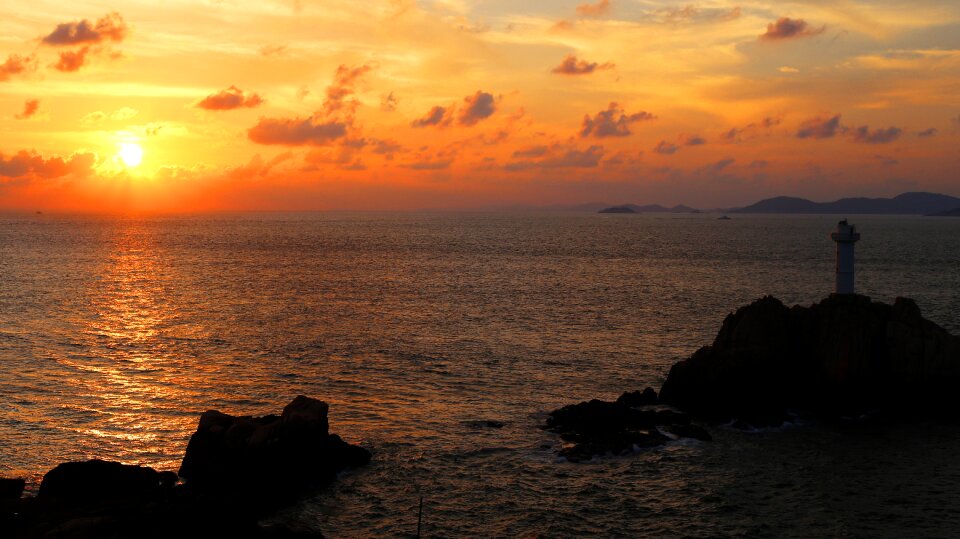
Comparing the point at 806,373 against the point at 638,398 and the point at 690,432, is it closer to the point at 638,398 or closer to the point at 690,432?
the point at 638,398

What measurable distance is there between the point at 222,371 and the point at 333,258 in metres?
102

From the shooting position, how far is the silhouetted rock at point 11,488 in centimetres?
2728

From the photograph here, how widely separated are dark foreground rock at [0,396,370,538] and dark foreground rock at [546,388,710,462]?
9632 mm

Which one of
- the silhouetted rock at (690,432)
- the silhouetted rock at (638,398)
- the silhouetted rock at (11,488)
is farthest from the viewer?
the silhouetted rock at (638,398)

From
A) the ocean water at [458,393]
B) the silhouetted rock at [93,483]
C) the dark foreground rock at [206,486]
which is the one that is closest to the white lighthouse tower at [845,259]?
the ocean water at [458,393]

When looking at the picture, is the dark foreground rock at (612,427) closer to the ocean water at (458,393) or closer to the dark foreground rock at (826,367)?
the ocean water at (458,393)

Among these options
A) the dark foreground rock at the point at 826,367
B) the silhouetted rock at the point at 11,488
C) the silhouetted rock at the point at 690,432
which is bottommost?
the silhouetted rock at the point at 690,432

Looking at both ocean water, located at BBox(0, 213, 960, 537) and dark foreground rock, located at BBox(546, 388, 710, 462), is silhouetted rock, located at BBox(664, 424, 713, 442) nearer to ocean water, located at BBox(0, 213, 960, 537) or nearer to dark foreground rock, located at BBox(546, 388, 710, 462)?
dark foreground rock, located at BBox(546, 388, 710, 462)

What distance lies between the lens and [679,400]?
4147cm

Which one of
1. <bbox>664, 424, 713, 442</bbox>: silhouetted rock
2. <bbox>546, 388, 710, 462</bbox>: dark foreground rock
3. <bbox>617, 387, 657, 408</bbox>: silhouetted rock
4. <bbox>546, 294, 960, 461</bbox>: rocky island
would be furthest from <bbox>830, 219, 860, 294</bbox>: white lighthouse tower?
<bbox>664, 424, 713, 442</bbox>: silhouetted rock

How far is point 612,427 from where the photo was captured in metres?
36.8

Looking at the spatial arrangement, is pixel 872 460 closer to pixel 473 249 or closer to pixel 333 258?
pixel 333 258

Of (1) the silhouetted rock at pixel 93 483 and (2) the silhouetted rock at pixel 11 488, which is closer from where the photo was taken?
(2) the silhouetted rock at pixel 11 488

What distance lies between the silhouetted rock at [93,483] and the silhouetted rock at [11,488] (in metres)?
0.65
